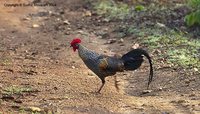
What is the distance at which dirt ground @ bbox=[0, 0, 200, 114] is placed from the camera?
737 centimetres

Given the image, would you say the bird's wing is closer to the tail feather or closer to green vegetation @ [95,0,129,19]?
the tail feather

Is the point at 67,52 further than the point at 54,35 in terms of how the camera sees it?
No

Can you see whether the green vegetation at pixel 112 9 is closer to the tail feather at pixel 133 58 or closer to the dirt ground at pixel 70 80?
the dirt ground at pixel 70 80

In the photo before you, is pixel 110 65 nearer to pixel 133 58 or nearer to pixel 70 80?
pixel 133 58

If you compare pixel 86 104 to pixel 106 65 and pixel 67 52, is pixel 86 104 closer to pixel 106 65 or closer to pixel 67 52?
pixel 106 65

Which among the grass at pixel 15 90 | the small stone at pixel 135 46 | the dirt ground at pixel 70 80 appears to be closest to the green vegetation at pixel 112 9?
the dirt ground at pixel 70 80

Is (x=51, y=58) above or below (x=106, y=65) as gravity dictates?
below

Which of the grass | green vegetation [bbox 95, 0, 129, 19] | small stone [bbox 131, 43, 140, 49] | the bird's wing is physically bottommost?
green vegetation [bbox 95, 0, 129, 19]

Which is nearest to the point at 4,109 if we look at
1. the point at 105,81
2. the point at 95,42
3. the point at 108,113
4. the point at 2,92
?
the point at 2,92

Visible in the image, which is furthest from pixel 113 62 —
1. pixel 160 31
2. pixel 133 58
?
pixel 160 31

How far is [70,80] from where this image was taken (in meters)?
8.89

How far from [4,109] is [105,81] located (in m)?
2.32

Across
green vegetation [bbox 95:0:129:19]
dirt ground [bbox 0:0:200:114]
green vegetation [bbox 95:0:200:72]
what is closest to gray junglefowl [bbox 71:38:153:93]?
dirt ground [bbox 0:0:200:114]

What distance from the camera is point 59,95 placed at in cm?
793
